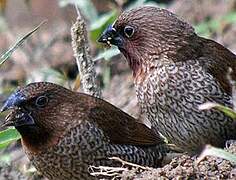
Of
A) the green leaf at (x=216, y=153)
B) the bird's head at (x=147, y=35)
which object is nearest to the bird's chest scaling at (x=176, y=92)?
the bird's head at (x=147, y=35)

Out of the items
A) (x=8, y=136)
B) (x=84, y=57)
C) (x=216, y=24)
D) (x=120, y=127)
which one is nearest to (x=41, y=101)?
(x=8, y=136)

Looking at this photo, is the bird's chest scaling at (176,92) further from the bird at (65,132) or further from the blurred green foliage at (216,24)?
the blurred green foliage at (216,24)

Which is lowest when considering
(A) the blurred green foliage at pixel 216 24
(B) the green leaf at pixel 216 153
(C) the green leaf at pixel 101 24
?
(B) the green leaf at pixel 216 153

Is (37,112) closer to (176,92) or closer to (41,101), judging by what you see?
(41,101)

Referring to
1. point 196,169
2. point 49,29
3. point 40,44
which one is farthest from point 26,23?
point 196,169

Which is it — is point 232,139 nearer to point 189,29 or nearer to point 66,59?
point 189,29
